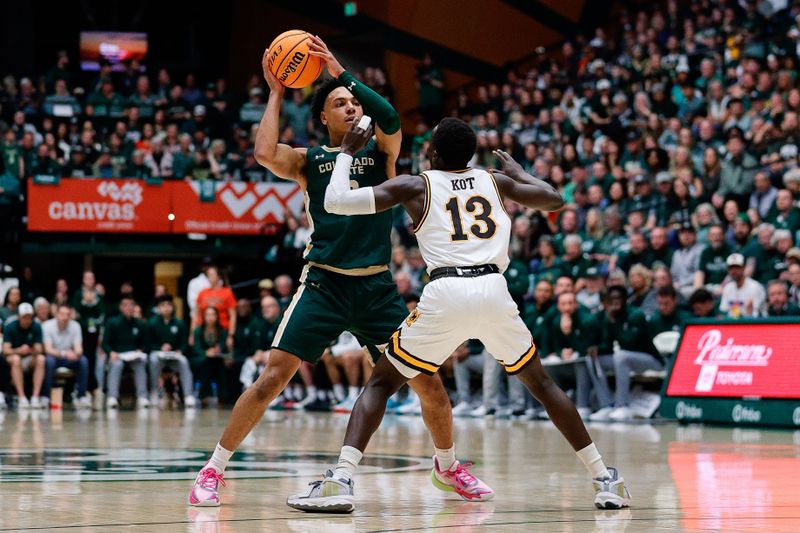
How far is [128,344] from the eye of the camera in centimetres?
1839

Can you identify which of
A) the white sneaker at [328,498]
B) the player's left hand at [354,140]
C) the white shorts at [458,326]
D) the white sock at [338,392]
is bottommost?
the white sock at [338,392]

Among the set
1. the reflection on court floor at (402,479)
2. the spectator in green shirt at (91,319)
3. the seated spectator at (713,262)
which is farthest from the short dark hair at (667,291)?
the spectator in green shirt at (91,319)

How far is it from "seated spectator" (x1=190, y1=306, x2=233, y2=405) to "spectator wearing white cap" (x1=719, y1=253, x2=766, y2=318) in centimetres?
809

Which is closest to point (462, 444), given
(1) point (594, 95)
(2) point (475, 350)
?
(2) point (475, 350)

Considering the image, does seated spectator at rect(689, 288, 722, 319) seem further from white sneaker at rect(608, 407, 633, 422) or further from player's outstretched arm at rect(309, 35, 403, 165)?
player's outstretched arm at rect(309, 35, 403, 165)

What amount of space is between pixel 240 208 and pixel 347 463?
17333 millimetres

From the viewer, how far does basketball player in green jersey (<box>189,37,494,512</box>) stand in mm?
6074

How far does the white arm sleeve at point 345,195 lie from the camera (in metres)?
5.70

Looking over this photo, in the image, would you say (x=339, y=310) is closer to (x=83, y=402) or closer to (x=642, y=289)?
(x=642, y=289)

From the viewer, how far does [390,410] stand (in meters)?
16.4

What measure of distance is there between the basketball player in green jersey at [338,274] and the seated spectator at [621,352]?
7.83m

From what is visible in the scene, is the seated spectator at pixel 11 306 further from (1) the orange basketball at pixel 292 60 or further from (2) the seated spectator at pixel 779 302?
(1) the orange basketball at pixel 292 60

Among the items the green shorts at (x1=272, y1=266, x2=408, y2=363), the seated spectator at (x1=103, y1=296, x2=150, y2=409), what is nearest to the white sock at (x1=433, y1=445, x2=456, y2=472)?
the green shorts at (x1=272, y1=266, x2=408, y2=363)

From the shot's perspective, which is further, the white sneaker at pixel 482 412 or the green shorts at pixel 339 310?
the white sneaker at pixel 482 412
